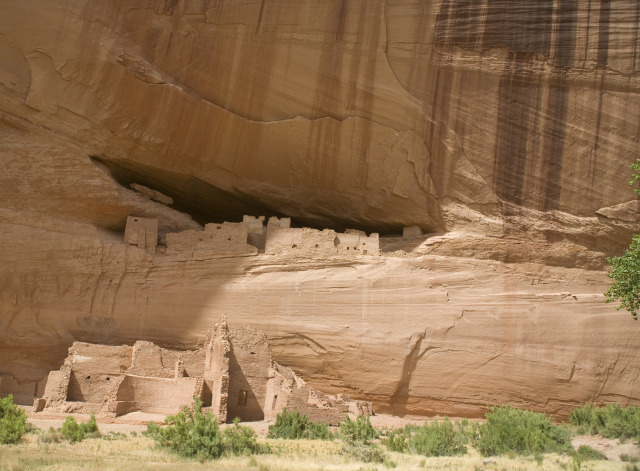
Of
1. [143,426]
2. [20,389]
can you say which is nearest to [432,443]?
[143,426]

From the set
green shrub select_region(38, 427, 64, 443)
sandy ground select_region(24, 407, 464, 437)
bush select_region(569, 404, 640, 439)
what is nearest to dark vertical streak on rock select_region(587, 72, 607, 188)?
bush select_region(569, 404, 640, 439)

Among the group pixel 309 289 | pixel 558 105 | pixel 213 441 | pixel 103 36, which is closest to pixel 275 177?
pixel 309 289

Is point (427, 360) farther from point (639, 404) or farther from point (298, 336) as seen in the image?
point (639, 404)

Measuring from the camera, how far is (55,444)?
41.3 ft

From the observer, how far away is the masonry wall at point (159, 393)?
609 inches

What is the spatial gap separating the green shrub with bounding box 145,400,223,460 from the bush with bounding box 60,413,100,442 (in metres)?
1.14

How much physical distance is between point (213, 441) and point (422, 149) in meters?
A: 8.12

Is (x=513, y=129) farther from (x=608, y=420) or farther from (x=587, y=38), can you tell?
(x=608, y=420)

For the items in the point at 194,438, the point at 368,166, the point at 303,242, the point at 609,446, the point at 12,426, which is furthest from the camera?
the point at 368,166

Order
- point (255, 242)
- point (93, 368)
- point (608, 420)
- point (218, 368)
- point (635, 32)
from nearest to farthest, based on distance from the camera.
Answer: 1. point (218, 368)
2. point (608, 420)
3. point (93, 368)
4. point (635, 32)
5. point (255, 242)

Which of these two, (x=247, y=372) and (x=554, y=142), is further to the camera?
(x=554, y=142)

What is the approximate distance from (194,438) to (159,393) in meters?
3.44

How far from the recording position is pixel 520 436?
46.3 ft

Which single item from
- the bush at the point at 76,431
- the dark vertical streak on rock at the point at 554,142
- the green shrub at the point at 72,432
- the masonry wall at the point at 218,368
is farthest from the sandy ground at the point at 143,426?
the dark vertical streak on rock at the point at 554,142
